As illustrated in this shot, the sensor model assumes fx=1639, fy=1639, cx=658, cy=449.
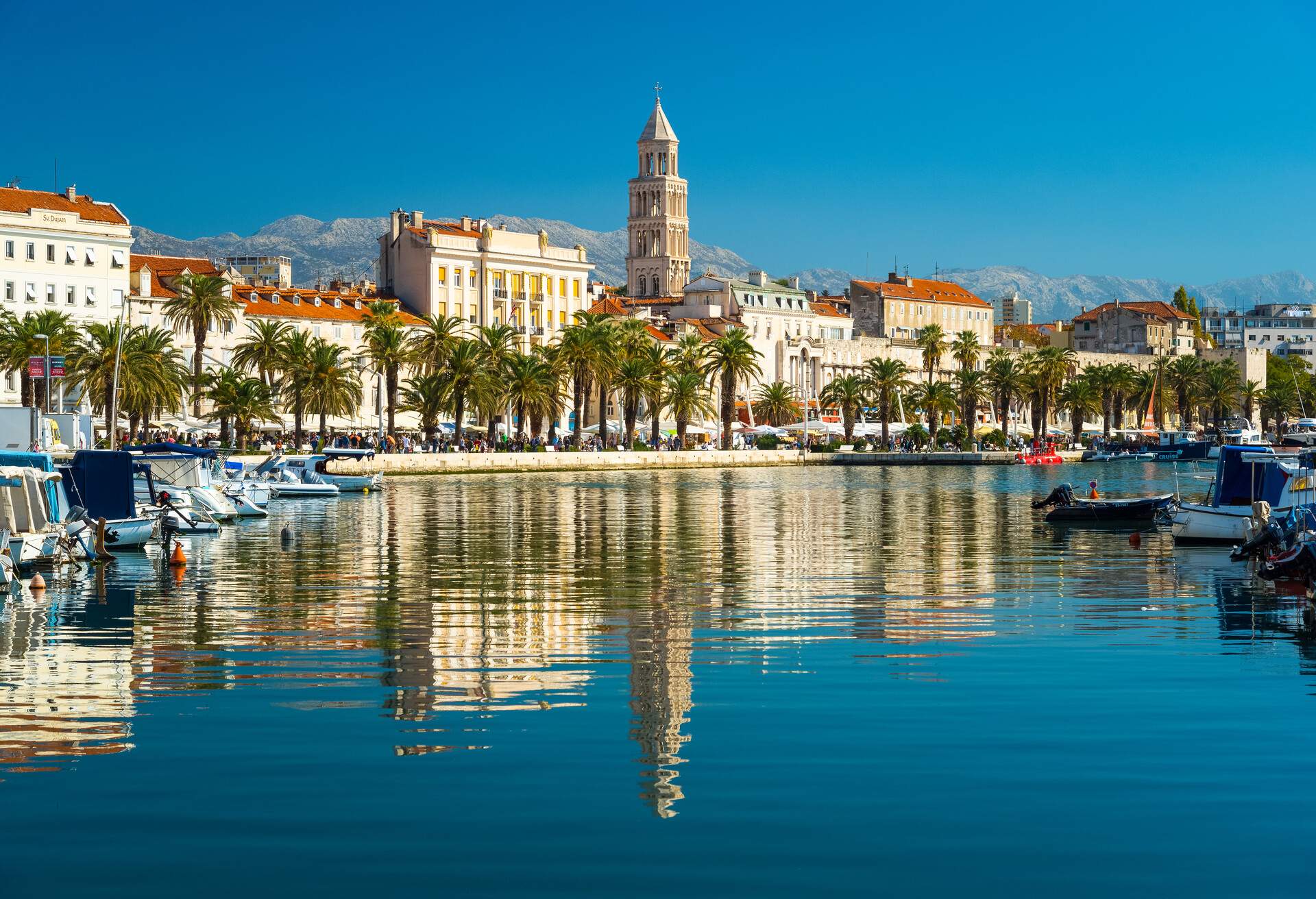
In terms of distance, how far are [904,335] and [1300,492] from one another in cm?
15442

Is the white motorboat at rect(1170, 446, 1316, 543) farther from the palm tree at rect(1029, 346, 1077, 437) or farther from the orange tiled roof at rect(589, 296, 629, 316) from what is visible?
the palm tree at rect(1029, 346, 1077, 437)

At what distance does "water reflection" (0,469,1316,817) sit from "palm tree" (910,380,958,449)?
93440mm

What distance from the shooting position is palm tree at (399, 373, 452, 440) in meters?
103

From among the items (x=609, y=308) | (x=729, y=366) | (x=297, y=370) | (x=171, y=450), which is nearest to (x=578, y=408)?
(x=729, y=366)

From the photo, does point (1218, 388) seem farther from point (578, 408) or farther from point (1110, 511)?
point (1110, 511)

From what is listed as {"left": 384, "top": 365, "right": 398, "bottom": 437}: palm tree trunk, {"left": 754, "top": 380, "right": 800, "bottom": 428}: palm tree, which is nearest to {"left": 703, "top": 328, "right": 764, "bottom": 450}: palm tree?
{"left": 754, "top": 380, "right": 800, "bottom": 428}: palm tree

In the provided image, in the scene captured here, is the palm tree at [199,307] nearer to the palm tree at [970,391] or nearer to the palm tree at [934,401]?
the palm tree at [934,401]

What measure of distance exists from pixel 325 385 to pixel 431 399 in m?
9.22

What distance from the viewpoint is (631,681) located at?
2002 centimetres

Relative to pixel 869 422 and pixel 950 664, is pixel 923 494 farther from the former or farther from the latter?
pixel 869 422

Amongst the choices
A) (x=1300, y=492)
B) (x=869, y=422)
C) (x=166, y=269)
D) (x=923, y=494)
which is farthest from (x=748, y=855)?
(x=869, y=422)

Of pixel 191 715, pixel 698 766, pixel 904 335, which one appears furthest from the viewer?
pixel 904 335

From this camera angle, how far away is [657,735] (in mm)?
16703

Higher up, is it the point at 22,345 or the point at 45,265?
the point at 45,265
